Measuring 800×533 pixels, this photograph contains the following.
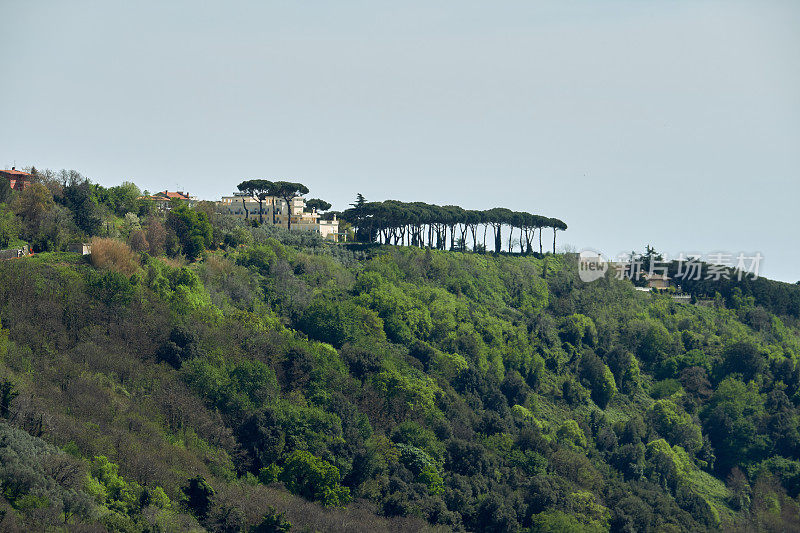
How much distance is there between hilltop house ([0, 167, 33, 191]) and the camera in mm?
91137

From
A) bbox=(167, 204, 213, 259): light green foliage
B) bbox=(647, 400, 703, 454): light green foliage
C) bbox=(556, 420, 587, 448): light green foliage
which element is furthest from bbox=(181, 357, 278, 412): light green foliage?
A: bbox=(647, 400, 703, 454): light green foliage

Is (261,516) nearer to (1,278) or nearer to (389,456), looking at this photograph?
Answer: (389,456)

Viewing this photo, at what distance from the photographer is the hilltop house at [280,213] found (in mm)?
117062

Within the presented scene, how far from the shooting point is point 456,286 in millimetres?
109688

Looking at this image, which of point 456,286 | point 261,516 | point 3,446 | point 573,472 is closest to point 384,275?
point 456,286

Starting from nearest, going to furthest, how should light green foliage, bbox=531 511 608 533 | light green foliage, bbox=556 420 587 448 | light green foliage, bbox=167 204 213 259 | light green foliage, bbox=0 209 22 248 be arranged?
light green foliage, bbox=531 511 608 533, light green foliage, bbox=0 209 22 248, light green foliage, bbox=167 204 213 259, light green foliage, bbox=556 420 587 448

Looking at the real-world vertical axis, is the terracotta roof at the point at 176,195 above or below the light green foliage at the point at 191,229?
above

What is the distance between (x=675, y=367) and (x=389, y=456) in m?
52.1

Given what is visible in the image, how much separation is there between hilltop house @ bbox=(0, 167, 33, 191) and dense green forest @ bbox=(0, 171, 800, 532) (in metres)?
2.16

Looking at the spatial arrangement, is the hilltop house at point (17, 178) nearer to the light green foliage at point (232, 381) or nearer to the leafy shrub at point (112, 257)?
the leafy shrub at point (112, 257)

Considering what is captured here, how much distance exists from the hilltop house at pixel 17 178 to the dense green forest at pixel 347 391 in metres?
2.16

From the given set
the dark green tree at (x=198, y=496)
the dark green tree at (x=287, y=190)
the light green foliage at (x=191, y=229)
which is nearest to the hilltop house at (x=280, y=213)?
the dark green tree at (x=287, y=190)

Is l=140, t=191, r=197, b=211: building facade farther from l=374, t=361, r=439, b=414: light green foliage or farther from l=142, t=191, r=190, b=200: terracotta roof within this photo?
l=374, t=361, r=439, b=414: light green foliage

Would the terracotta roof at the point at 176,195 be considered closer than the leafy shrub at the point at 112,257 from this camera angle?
No
